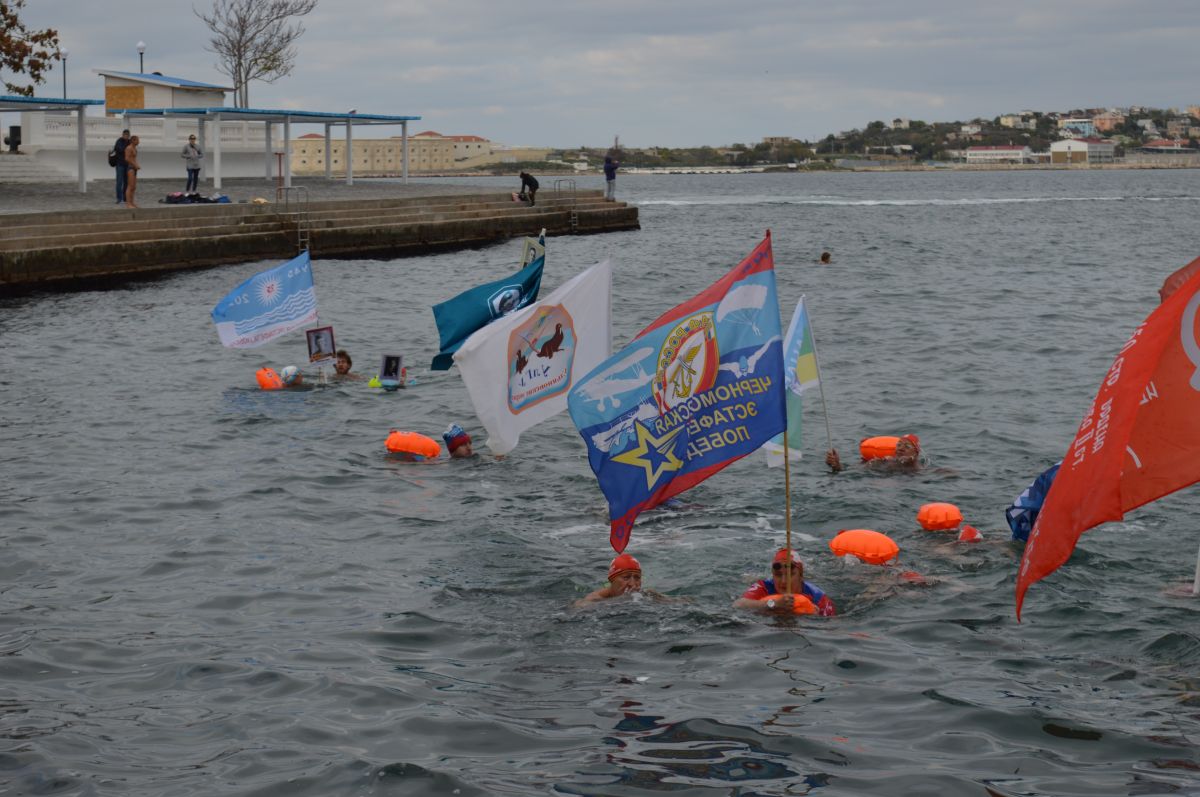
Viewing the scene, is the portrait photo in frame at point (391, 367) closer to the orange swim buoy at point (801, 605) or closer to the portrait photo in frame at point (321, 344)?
the portrait photo in frame at point (321, 344)

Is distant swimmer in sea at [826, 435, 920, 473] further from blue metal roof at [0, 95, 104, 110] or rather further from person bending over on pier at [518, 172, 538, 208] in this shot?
person bending over on pier at [518, 172, 538, 208]

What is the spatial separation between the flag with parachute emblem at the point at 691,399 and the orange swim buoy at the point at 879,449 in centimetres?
739

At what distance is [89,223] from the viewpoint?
37.8 metres

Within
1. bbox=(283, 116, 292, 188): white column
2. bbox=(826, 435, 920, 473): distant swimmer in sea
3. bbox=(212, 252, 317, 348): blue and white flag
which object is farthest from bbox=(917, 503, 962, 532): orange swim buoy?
bbox=(283, 116, 292, 188): white column

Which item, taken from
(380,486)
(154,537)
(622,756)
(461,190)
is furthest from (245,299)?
(461,190)

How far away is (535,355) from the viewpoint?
1474cm

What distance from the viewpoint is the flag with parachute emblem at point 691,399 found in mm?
11156

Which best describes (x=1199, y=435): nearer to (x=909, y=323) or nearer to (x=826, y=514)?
(x=826, y=514)

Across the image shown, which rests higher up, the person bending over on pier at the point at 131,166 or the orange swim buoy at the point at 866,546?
the person bending over on pier at the point at 131,166

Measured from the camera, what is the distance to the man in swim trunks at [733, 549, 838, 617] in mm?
12172

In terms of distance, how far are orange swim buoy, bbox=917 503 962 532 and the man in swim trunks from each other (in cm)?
265

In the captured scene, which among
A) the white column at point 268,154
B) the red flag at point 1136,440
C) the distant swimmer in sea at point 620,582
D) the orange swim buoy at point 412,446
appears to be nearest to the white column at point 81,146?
the white column at point 268,154

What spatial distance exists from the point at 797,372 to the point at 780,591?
439 centimetres

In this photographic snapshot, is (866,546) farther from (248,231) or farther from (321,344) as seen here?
(248,231)
